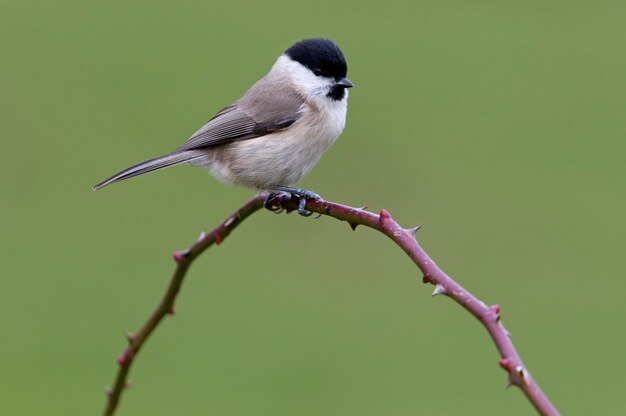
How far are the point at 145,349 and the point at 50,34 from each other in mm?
4508

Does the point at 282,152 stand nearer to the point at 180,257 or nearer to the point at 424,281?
the point at 180,257

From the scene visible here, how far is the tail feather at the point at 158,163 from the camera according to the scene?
3252 millimetres

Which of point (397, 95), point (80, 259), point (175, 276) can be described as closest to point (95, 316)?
point (80, 259)

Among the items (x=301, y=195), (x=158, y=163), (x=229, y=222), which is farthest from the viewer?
(x=158, y=163)

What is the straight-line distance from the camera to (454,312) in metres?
6.88

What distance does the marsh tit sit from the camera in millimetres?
3664

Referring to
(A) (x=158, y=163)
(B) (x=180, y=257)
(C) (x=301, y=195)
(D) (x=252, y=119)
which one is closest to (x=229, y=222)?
(B) (x=180, y=257)

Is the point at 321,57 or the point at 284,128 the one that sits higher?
the point at 321,57

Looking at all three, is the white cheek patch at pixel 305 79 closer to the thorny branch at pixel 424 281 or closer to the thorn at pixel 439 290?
→ the thorny branch at pixel 424 281

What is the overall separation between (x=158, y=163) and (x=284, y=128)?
1.68ft

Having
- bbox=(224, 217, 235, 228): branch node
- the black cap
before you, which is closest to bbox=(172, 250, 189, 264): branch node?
bbox=(224, 217, 235, 228): branch node

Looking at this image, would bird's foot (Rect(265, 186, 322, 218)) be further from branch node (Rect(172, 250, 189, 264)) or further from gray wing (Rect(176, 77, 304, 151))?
branch node (Rect(172, 250, 189, 264))

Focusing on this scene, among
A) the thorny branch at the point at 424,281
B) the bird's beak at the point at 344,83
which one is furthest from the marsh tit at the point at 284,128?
the thorny branch at the point at 424,281

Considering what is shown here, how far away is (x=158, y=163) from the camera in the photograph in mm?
3492
